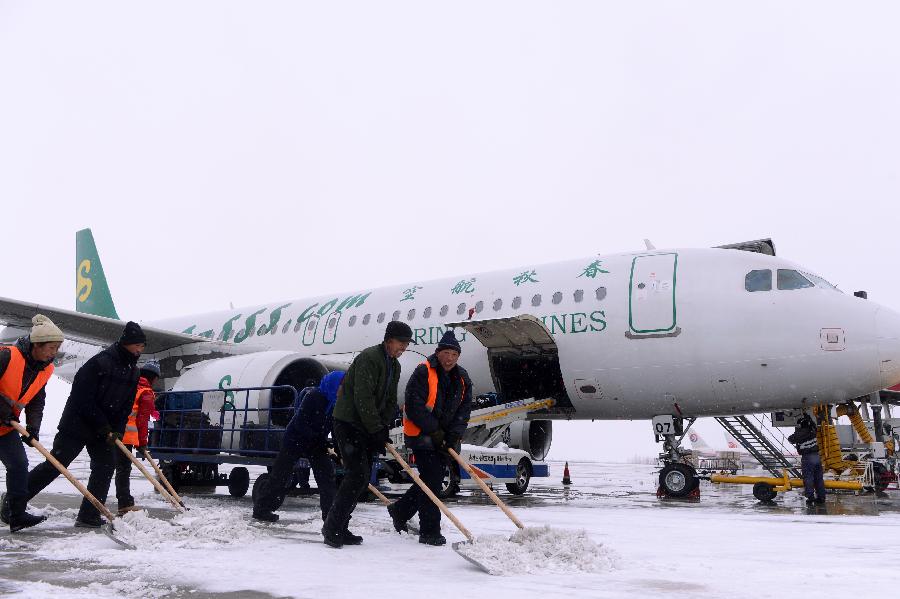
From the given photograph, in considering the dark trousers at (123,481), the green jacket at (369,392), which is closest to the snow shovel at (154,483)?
the dark trousers at (123,481)

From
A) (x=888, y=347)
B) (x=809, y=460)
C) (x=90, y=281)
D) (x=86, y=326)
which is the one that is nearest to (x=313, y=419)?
(x=809, y=460)

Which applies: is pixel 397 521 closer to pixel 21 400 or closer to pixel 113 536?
pixel 113 536

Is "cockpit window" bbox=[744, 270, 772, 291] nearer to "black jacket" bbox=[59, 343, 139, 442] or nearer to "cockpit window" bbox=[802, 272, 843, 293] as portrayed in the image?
"cockpit window" bbox=[802, 272, 843, 293]

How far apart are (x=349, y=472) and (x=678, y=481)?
6.94 meters

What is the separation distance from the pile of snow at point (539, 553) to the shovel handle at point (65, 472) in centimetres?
296

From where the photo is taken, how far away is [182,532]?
5465 mm

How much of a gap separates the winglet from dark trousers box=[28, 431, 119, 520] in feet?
52.0

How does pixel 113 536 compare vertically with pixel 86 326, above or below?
below

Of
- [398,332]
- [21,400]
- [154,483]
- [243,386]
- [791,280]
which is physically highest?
[791,280]

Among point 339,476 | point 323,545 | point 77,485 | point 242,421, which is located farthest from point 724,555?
point 242,421

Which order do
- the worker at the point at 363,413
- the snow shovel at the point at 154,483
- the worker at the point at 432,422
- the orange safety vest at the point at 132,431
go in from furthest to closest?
the orange safety vest at the point at 132,431 < the snow shovel at the point at 154,483 < the worker at the point at 432,422 < the worker at the point at 363,413

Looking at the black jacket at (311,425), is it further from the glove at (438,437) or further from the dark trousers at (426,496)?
the glove at (438,437)

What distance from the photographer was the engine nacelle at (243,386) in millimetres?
10070

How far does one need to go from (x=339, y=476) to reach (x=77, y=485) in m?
4.30
